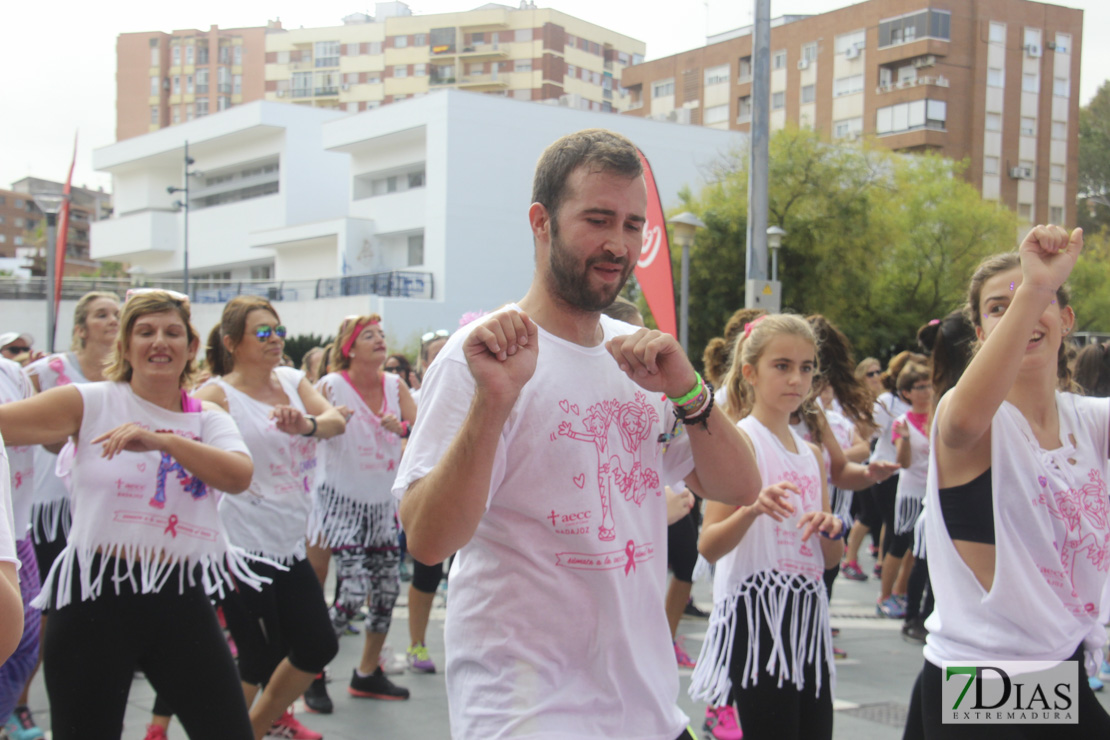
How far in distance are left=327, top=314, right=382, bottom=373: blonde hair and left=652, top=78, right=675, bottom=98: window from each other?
196 ft

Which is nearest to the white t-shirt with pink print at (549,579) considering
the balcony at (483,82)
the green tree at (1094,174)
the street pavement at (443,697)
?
the street pavement at (443,697)

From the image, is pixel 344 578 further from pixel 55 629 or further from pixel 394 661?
pixel 55 629

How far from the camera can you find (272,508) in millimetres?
5070

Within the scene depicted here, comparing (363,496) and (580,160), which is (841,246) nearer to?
(363,496)

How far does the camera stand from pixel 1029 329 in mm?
2598

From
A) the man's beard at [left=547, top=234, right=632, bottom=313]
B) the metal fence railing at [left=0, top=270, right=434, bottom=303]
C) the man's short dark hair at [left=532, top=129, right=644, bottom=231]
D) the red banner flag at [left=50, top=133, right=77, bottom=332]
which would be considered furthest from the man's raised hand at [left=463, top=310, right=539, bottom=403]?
the metal fence railing at [left=0, top=270, right=434, bottom=303]

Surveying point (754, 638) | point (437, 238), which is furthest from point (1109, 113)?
point (754, 638)

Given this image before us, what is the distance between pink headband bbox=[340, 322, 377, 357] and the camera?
6.55m

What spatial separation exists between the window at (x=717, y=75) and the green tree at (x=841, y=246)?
27.7 metres

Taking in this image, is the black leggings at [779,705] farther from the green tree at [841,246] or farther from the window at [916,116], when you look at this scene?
the window at [916,116]

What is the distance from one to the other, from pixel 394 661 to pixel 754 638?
329 centimetres

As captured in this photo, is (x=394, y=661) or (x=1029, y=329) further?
(x=394, y=661)

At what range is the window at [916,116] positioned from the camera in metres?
51.2

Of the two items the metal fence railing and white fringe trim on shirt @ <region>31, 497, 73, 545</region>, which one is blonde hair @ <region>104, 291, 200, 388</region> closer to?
Result: white fringe trim on shirt @ <region>31, 497, 73, 545</region>
